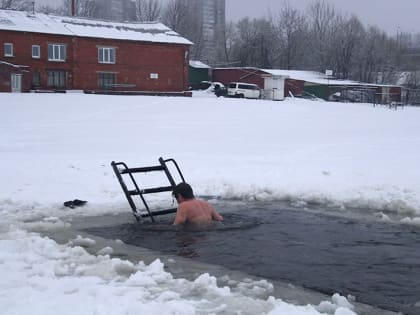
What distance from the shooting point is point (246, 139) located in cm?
2597

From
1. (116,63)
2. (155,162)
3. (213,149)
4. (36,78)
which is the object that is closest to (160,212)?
(155,162)

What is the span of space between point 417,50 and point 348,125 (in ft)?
287

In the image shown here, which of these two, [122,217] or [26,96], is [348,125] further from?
[122,217]

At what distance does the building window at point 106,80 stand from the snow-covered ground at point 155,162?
1516 cm

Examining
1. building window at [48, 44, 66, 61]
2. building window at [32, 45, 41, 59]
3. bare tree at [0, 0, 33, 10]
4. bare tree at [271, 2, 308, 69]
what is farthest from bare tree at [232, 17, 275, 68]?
building window at [32, 45, 41, 59]

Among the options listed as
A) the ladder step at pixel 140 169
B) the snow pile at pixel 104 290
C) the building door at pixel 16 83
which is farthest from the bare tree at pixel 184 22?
the snow pile at pixel 104 290

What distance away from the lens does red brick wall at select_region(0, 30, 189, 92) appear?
51656 mm

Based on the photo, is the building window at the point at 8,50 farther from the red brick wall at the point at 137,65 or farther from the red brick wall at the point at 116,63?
the red brick wall at the point at 137,65

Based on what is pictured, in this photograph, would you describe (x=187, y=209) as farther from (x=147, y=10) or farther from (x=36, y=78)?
(x=147, y=10)

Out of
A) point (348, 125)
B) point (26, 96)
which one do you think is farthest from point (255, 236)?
point (26, 96)

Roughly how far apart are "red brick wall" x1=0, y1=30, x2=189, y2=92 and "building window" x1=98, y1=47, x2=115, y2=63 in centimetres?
38

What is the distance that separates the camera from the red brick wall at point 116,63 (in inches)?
2034

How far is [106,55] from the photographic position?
55.2m

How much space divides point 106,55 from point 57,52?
15.3 ft
